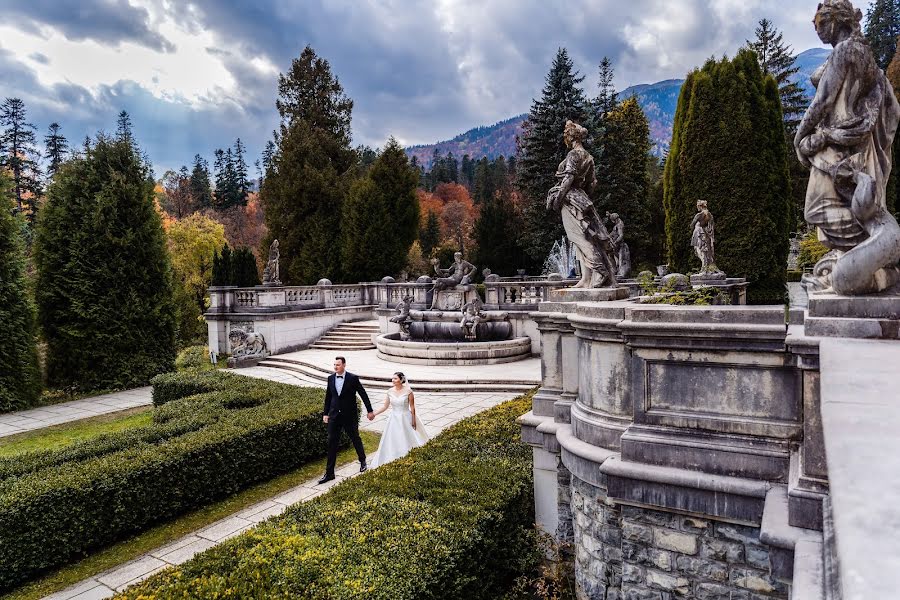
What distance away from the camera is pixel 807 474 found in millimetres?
3160

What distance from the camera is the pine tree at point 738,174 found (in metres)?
20.5

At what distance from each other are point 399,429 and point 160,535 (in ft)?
10.3

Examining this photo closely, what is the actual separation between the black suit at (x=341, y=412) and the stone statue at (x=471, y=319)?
8617mm

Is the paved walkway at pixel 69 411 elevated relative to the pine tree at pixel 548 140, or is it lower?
lower

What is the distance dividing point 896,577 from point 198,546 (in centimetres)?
642

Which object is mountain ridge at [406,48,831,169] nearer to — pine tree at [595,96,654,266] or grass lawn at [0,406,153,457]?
pine tree at [595,96,654,266]

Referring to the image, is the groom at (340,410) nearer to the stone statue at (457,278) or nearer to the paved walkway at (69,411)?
the paved walkway at (69,411)

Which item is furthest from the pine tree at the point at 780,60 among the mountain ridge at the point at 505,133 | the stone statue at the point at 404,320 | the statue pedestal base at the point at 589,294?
the mountain ridge at the point at 505,133

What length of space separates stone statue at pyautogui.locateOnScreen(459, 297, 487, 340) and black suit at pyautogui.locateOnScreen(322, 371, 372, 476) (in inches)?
339

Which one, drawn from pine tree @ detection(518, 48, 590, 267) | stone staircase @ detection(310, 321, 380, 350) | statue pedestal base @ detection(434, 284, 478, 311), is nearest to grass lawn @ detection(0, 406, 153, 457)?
stone staircase @ detection(310, 321, 380, 350)

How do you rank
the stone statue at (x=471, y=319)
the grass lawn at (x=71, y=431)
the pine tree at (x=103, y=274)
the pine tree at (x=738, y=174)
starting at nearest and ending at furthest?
the grass lawn at (x=71, y=431) < the pine tree at (x=103, y=274) < the stone statue at (x=471, y=319) < the pine tree at (x=738, y=174)

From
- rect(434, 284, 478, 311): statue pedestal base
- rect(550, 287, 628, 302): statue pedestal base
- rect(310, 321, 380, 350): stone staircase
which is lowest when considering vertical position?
rect(310, 321, 380, 350): stone staircase

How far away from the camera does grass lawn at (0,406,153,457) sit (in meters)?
9.55

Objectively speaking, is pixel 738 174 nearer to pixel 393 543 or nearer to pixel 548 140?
pixel 548 140
